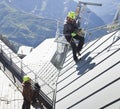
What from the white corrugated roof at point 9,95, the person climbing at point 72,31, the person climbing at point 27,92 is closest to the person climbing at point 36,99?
the person climbing at point 27,92

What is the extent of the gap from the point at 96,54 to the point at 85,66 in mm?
1002

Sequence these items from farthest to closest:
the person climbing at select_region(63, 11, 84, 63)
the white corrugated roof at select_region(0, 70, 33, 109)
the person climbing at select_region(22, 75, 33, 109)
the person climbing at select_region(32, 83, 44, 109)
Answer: the person climbing at select_region(63, 11, 84, 63) < the white corrugated roof at select_region(0, 70, 33, 109) < the person climbing at select_region(32, 83, 44, 109) < the person climbing at select_region(22, 75, 33, 109)

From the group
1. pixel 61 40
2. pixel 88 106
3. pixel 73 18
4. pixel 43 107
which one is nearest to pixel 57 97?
pixel 43 107

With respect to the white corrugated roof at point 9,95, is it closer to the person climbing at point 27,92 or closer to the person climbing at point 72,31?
the person climbing at point 27,92

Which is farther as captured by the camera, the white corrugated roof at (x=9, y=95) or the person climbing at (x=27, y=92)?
the white corrugated roof at (x=9, y=95)

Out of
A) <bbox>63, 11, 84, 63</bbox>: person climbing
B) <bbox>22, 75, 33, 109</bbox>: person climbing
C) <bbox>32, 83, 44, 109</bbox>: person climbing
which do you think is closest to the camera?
<bbox>22, 75, 33, 109</bbox>: person climbing

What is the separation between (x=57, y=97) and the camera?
16672mm

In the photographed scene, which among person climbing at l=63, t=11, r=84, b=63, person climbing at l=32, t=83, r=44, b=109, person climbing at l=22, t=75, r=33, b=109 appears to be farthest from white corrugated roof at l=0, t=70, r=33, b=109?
person climbing at l=63, t=11, r=84, b=63

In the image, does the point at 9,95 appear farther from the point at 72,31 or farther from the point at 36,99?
the point at 72,31

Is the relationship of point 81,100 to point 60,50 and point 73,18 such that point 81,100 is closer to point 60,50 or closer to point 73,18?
point 73,18

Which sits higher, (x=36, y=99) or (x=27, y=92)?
(x=27, y=92)

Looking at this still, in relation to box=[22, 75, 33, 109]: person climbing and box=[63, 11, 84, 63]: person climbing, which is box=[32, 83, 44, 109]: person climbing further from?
box=[63, 11, 84, 63]: person climbing

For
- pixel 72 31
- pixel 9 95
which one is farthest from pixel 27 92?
pixel 72 31

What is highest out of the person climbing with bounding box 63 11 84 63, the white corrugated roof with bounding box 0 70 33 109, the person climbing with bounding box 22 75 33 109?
the person climbing with bounding box 63 11 84 63
